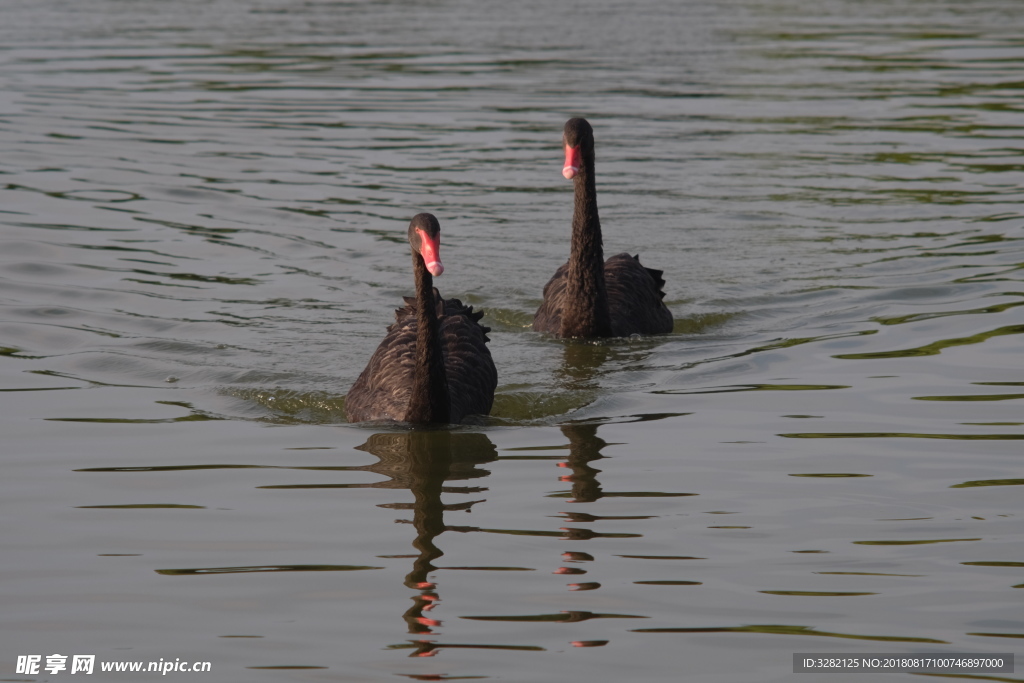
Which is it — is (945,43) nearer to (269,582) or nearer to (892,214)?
(892,214)

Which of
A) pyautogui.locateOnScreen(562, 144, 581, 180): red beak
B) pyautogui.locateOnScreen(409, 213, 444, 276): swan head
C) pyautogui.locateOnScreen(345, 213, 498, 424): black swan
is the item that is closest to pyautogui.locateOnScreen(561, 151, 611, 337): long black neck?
pyautogui.locateOnScreen(562, 144, 581, 180): red beak

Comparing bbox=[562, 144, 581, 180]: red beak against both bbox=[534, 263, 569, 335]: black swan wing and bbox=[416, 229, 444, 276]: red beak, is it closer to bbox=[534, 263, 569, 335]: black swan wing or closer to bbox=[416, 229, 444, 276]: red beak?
bbox=[534, 263, 569, 335]: black swan wing

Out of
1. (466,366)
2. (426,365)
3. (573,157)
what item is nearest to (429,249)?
(426,365)

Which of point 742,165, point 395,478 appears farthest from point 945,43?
point 395,478

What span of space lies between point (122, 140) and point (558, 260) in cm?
582

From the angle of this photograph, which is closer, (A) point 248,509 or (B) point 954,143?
(A) point 248,509

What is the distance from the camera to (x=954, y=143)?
15.1 meters

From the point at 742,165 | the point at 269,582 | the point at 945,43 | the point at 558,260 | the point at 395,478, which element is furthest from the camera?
the point at 945,43

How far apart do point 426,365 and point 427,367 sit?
0.02 meters

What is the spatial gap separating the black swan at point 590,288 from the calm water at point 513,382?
7.6 inches

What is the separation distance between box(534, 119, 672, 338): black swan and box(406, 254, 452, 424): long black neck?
2079 mm

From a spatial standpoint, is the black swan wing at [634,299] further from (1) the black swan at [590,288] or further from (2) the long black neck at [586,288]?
(2) the long black neck at [586,288]

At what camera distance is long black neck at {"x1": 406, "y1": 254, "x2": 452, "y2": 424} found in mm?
6902

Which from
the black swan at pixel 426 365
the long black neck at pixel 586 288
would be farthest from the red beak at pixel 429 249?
the long black neck at pixel 586 288
